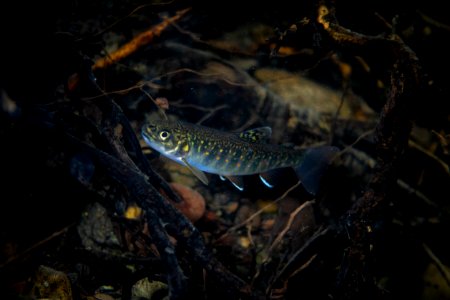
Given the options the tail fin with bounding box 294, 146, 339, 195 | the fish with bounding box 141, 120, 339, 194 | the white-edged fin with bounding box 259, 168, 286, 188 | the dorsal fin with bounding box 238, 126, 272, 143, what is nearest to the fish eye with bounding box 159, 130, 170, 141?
the fish with bounding box 141, 120, 339, 194

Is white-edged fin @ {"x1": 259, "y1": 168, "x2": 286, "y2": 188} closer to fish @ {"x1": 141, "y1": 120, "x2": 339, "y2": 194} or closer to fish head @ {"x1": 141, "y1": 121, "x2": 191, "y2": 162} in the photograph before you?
fish @ {"x1": 141, "y1": 120, "x2": 339, "y2": 194}

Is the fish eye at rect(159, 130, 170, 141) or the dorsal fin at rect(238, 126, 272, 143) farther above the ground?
→ the fish eye at rect(159, 130, 170, 141)

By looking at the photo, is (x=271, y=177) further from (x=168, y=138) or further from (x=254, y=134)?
(x=168, y=138)

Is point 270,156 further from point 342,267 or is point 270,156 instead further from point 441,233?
point 441,233

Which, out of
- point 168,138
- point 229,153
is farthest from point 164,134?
point 229,153

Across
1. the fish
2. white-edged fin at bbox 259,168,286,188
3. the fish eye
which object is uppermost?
the fish eye

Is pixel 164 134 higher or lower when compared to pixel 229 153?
higher

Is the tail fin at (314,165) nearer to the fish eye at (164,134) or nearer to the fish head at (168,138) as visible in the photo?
the fish head at (168,138)

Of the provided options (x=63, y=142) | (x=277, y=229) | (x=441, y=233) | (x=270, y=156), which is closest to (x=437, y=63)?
(x=441, y=233)
